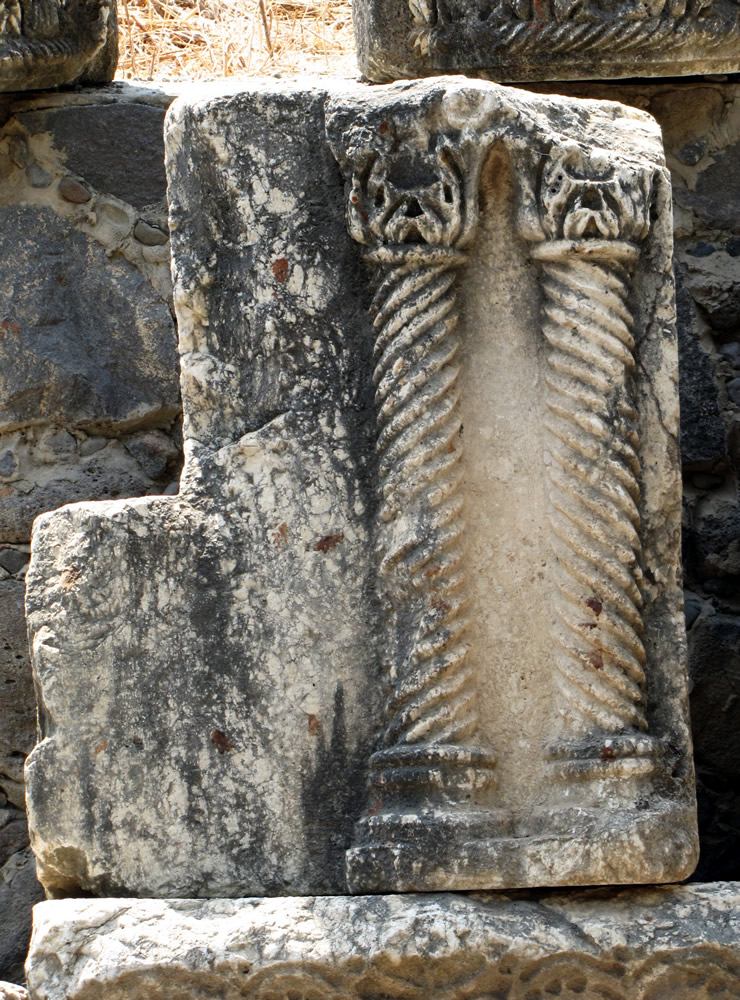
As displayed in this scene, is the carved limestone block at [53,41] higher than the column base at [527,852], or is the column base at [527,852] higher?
the carved limestone block at [53,41]

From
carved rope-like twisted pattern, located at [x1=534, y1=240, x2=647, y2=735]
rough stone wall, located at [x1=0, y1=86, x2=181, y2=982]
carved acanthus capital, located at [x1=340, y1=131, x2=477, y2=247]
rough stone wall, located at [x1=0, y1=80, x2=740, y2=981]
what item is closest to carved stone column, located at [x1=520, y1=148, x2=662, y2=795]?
carved rope-like twisted pattern, located at [x1=534, y1=240, x2=647, y2=735]

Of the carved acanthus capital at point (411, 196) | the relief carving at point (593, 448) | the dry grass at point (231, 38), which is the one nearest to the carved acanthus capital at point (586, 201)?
the relief carving at point (593, 448)

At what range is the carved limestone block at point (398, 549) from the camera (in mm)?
2682

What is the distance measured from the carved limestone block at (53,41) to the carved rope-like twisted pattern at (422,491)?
1.27 metres

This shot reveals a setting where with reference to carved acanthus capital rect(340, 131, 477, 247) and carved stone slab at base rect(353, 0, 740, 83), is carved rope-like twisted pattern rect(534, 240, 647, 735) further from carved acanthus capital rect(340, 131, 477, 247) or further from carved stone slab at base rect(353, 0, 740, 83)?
carved stone slab at base rect(353, 0, 740, 83)

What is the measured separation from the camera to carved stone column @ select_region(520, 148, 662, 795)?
2.65m

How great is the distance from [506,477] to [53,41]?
5.32 ft

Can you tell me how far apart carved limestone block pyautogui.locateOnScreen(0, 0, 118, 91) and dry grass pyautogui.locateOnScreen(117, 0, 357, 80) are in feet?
2.39

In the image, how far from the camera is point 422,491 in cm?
271

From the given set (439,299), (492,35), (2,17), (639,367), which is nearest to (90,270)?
(2,17)

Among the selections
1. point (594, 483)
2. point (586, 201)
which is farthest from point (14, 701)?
point (586, 201)

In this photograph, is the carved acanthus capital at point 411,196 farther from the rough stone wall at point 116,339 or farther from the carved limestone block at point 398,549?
the rough stone wall at point 116,339

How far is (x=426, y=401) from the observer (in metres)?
2.73

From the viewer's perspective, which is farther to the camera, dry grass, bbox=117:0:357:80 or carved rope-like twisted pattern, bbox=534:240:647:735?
dry grass, bbox=117:0:357:80
